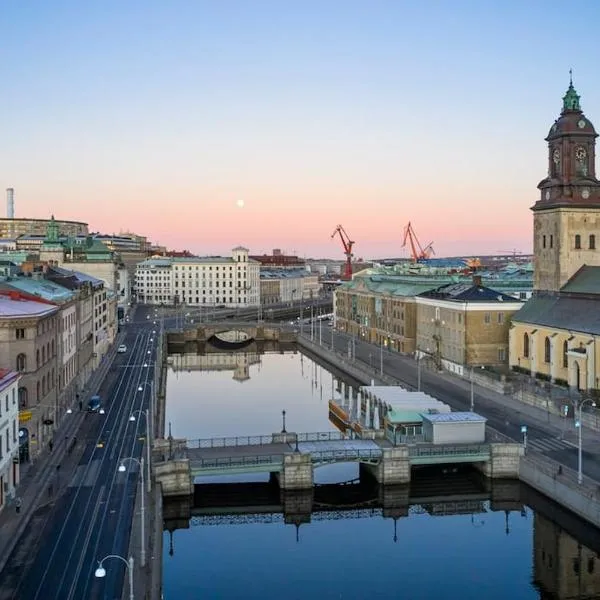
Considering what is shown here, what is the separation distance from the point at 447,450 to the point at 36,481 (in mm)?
30798

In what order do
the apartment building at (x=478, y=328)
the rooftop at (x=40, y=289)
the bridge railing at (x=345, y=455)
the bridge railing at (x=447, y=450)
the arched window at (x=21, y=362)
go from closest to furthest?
the bridge railing at (x=345, y=455)
the arched window at (x=21, y=362)
the bridge railing at (x=447, y=450)
the rooftop at (x=40, y=289)
the apartment building at (x=478, y=328)

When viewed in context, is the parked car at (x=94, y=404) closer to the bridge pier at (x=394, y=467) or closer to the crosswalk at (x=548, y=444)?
the bridge pier at (x=394, y=467)

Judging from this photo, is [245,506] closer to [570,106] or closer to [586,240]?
[586,240]

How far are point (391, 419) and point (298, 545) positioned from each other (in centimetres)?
1916

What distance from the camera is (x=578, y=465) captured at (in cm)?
5791

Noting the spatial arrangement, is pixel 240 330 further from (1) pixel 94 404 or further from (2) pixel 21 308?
(2) pixel 21 308

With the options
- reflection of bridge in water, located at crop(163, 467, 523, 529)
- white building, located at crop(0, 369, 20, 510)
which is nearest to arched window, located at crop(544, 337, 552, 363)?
reflection of bridge in water, located at crop(163, 467, 523, 529)

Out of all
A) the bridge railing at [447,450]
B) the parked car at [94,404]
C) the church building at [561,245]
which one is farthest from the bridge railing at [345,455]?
the church building at [561,245]

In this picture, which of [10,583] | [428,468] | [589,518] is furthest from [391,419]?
[10,583]

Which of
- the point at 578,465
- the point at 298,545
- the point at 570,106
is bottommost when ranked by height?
the point at 298,545

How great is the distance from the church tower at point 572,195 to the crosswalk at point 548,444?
114ft

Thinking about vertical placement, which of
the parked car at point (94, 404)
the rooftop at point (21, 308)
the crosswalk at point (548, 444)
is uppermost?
the rooftop at point (21, 308)

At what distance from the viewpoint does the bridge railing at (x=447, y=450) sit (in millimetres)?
63438

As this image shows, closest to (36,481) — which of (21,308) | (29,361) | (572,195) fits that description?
(29,361)
